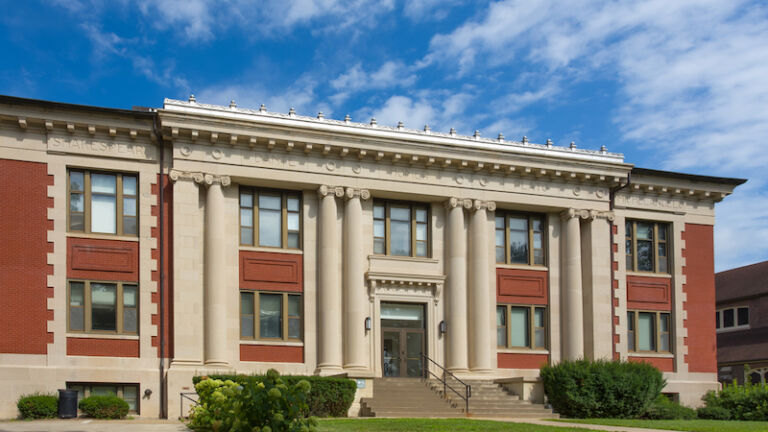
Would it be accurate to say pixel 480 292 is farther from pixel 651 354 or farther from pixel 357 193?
pixel 651 354

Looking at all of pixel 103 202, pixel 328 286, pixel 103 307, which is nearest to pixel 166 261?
pixel 103 307

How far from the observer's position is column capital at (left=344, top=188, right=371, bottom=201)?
3272cm

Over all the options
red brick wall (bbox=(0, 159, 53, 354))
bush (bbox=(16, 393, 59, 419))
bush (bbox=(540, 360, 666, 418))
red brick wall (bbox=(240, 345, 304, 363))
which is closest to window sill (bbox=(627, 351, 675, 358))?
bush (bbox=(540, 360, 666, 418))

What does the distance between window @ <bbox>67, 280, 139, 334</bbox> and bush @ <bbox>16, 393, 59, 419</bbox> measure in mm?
2790

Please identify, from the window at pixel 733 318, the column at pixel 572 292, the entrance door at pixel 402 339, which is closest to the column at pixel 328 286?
the entrance door at pixel 402 339

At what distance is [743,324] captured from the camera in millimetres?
53594

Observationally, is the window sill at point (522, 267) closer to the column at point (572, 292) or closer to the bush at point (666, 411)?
the column at point (572, 292)

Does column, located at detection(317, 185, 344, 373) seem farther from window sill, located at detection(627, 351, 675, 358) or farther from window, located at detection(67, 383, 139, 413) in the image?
window sill, located at detection(627, 351, 675, 358)

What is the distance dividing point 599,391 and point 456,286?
668 centimetres

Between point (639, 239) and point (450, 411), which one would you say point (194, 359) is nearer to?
point (450, 411)

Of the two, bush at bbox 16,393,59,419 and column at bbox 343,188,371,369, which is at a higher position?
column at bbox 343,188,371,369

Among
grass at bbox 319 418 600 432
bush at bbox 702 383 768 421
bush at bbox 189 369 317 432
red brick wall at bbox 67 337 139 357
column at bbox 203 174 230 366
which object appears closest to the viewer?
bush at bbox 189 369 317 432

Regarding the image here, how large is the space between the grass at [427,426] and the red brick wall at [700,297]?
58.2 feet

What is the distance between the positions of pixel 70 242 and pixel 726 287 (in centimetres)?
4245
